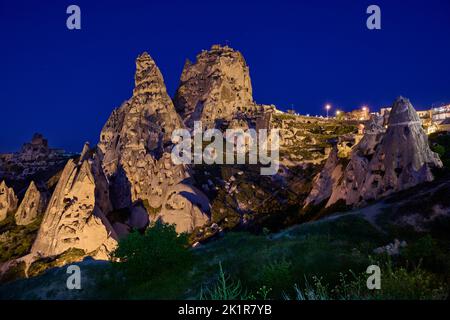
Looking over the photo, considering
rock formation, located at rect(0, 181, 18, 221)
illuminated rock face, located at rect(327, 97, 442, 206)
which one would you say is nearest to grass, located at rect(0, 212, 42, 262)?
rock formation, located at rect(0, 181, 18, 221)

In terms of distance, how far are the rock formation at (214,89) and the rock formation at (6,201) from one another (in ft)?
210

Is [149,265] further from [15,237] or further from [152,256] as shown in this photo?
[15,237]

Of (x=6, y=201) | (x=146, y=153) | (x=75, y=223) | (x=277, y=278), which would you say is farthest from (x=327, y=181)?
(x=6, y=201)

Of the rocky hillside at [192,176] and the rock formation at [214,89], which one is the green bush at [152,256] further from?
the rock formation at [214,89]

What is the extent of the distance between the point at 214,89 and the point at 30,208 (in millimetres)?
79954

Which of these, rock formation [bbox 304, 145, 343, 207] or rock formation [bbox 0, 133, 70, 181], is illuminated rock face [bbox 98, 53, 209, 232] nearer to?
rock formation [bbox 0, 133, 70, 181]

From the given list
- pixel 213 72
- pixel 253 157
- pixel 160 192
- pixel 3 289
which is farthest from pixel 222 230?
pixel 213 72

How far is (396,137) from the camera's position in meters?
49.0

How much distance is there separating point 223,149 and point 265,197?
92.5 ft

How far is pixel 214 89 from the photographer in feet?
452

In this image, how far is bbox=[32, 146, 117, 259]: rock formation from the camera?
66.2 metres

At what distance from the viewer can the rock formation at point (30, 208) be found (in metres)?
79.0

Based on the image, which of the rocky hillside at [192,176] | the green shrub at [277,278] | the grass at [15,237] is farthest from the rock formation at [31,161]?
the green shrub at [277,278]

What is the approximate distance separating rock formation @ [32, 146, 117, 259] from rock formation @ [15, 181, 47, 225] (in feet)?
36.4
